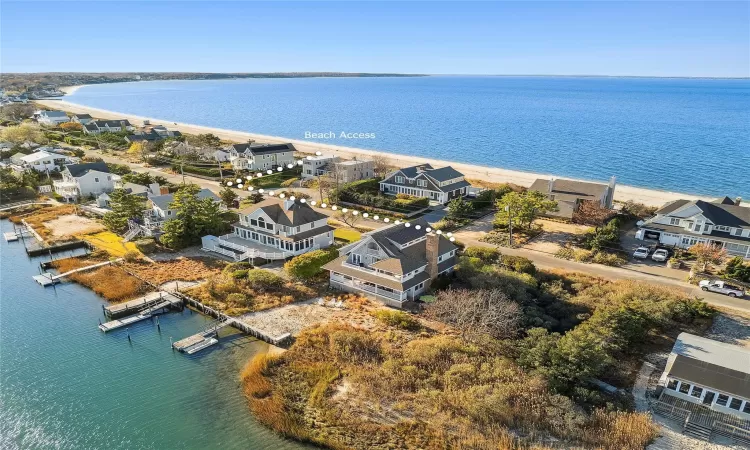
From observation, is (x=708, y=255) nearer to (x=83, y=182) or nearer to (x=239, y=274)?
(x=239, y=274)

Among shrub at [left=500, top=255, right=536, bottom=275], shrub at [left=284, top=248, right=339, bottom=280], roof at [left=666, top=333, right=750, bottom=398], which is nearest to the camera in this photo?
roof at [left=666, top=333, right=750, bottom=398]

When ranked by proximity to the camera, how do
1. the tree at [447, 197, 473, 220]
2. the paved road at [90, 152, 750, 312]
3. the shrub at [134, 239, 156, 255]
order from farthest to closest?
1. the tree at [447, 197, 473, 220]
2. the shrub at [134, 239, 156, 255]
3. the paved road at [90, 152, 750, 312]

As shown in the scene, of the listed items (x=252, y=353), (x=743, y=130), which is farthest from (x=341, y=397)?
(x=743, y=130)

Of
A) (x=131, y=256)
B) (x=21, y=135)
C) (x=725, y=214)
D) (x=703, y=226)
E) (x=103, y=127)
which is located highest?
(x=21, y=135)

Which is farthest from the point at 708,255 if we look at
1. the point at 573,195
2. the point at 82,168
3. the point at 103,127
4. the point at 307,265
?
the point at 103,127

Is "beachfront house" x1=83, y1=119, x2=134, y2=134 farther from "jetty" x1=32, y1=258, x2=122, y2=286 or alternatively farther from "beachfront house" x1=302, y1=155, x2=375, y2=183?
"jetty" x1=32, y1=258, x2=122, y2=286

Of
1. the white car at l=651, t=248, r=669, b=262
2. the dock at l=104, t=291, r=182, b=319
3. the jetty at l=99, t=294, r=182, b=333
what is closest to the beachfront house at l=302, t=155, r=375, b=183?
the dock at l=104, t=291, r=182, b=319
